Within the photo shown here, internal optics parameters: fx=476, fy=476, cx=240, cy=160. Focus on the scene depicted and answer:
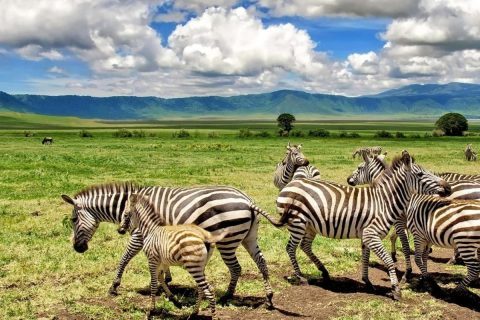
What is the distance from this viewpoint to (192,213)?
9.11 metres

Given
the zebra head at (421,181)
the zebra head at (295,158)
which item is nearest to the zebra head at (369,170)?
the zebra head at (295,158)

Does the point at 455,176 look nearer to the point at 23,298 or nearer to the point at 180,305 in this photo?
the point at 180,305

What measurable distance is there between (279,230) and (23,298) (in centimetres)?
849

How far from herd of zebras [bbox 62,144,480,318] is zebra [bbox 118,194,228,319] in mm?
17

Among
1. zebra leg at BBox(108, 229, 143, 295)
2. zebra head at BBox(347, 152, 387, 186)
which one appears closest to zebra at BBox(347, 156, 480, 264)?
zebra head at BBox(347, 152, 387, 186)

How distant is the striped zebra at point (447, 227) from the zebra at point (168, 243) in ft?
14.0

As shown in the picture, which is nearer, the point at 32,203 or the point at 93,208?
the point at 93,208

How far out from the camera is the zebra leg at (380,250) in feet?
31.4

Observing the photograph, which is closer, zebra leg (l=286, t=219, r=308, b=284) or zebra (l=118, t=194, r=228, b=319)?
zebra (l=118, t=194, r=228, b=319)

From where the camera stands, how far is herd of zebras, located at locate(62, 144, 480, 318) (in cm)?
866

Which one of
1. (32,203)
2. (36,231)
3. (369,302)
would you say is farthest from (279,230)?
(32,203)

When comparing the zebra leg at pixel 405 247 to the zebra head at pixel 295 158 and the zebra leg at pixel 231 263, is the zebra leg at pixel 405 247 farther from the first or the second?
the zebra head at pixel 295 158

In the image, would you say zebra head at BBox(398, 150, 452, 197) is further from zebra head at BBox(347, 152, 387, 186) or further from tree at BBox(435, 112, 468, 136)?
tree at BBox(435, 112, 468, 136)

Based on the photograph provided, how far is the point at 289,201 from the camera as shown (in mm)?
10406
